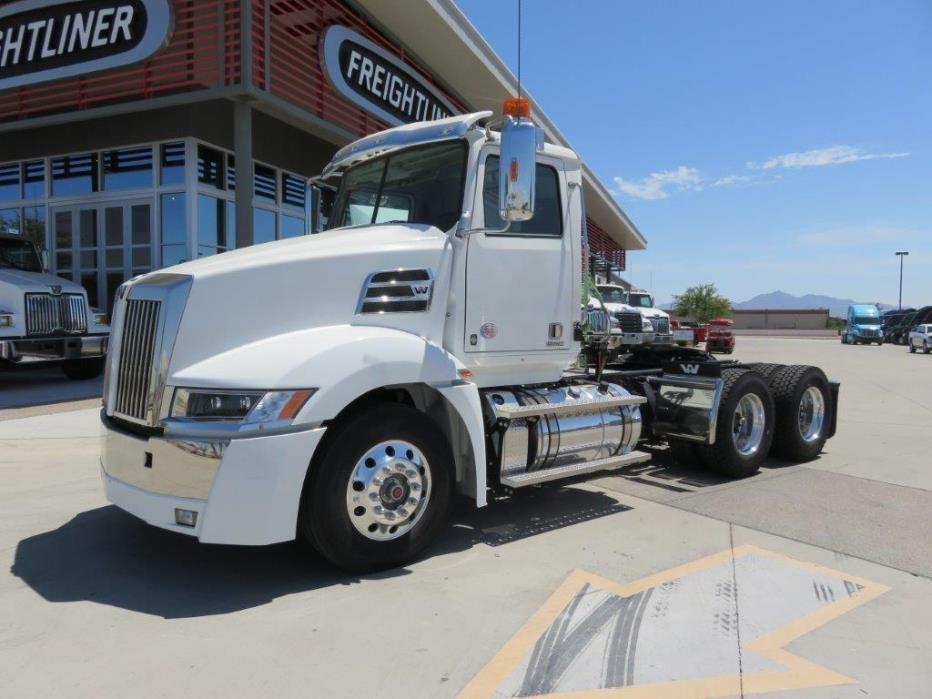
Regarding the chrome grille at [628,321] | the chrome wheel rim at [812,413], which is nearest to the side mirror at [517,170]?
the chrome wheel rim at [812,413]

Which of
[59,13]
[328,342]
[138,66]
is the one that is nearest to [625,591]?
[328,342]

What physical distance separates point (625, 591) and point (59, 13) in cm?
1402

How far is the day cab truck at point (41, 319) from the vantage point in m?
10.9

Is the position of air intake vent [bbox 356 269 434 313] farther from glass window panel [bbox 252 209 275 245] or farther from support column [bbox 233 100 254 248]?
glass window panel [bbox 252 209 275 245]

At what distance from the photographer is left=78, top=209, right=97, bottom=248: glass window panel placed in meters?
15.0

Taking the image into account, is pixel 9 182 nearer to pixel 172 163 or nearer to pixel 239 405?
pixel 172 163

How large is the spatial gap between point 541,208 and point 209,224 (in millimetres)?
11192

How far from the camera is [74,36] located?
12.2 metres

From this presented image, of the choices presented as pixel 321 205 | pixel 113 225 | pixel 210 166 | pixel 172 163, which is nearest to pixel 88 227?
pixel 113 225

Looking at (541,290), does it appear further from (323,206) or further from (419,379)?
(323,206)

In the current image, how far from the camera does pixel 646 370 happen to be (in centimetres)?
674

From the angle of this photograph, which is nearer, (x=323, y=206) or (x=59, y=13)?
(x=323, y=206)

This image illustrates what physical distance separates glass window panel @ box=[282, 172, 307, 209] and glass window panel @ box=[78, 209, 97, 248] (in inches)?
162

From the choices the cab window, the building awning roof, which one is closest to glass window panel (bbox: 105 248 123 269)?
the building awning roof
